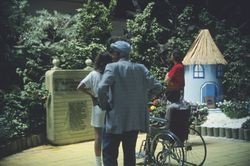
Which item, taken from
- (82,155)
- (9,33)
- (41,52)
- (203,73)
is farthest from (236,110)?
(9,33)

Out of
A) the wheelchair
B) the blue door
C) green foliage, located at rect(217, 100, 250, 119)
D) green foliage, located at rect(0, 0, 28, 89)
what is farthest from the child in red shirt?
green foliage, located at rect(0, 0, 28, 89)

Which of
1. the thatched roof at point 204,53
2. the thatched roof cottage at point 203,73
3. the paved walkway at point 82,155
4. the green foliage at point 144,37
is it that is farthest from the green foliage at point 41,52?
the thatched roof cottage at point 203,73

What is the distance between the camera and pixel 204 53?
12.8 metres

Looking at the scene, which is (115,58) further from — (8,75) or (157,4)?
(157,4)

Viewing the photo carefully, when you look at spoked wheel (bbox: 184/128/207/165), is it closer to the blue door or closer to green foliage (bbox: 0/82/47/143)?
the blue door

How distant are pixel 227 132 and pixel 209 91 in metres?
3.00

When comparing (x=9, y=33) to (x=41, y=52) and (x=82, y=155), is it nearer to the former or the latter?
(x=41, y=52)

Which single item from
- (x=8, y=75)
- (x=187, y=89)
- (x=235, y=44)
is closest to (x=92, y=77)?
(x=8, y=75)

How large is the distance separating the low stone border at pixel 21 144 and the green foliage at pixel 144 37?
5.65 metres

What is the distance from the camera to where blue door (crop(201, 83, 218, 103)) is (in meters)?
12.8

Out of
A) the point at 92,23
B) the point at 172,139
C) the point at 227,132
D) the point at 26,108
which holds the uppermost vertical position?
the point at 92,23

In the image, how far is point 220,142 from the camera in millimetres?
9547

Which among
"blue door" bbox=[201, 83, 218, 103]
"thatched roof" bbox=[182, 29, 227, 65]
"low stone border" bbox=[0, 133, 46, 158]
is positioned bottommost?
"low stone border" bbox=[0, 133, 46, 158]

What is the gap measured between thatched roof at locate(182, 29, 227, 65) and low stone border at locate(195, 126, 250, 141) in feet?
9.08
